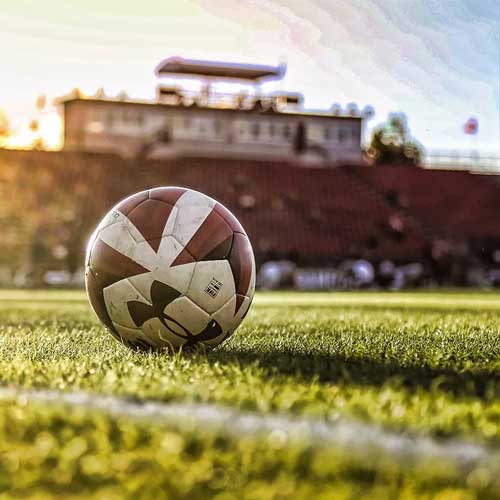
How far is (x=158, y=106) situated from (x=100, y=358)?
3900 cm

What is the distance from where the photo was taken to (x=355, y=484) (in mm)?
2533

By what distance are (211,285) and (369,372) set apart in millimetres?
1218

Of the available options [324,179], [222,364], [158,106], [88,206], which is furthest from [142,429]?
[158,106]

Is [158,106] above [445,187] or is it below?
above

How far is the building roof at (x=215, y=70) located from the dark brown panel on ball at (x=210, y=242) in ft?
122

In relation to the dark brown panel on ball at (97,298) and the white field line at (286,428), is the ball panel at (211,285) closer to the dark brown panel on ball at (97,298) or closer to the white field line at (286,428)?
the dark brown panel on ball at (97,298)

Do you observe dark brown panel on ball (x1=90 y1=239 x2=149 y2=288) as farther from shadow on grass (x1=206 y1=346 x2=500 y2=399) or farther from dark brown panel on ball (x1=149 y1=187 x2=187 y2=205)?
shadow on grass (x1=206 y1=346 x2=500 y2=399)

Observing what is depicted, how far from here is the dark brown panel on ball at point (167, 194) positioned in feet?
18.4

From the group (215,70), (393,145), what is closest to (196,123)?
(215,70)

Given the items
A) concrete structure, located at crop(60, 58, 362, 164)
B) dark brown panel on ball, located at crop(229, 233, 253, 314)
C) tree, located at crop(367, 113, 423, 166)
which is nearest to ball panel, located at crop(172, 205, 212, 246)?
dark brown panel on ball, located at crop(229, 233, 253, 314)

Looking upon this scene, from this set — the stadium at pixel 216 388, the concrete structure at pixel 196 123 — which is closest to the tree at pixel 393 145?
the concrete structure at pixel 196 123

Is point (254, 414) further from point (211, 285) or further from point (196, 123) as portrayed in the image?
point (196, 123)

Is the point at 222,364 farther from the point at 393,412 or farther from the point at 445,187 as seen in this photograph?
the point at 445,187

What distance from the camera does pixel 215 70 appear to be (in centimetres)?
4244
